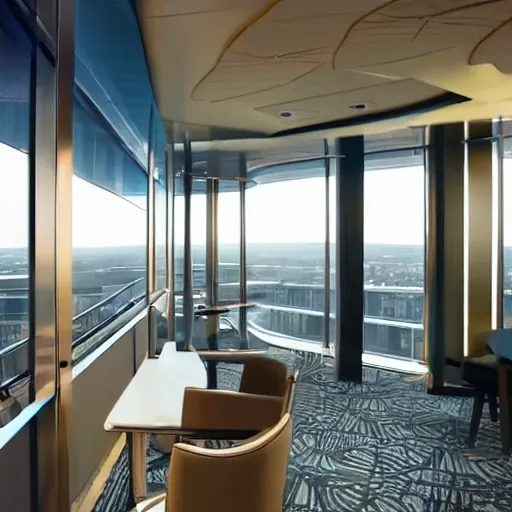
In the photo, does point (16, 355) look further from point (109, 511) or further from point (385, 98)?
point (385, 98)

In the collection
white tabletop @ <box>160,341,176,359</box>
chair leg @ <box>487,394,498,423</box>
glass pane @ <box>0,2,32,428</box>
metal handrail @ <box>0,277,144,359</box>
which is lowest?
chair leg @ <box>487,394,498,423</box>

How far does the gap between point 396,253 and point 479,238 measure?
3.20 feet

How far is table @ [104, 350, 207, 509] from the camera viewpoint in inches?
77.1

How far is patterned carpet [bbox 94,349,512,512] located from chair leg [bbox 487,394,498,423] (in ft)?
0.24

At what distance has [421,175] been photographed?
209 inches

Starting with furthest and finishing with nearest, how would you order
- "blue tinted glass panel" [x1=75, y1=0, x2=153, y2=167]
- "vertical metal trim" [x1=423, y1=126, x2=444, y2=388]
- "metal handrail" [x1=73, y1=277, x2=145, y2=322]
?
"vertical metal trim" [x1=423, y1=126, x2=444, y2=388] < "metal handrail" [x1=73, y1=277, x2=145, y2=322] < "blue tinted glass panel" [x1=75, y1=0, x2=153, y2=167]

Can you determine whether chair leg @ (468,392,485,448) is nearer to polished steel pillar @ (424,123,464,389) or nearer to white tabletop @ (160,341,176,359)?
polished steel pillar @ (424,123,464,389)

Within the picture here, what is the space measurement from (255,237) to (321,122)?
6.50ft

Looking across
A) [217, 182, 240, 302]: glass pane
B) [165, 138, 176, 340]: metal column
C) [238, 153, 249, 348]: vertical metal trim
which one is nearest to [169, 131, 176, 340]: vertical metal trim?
[165, 138, 176, 340]: metal column

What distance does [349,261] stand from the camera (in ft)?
17.7

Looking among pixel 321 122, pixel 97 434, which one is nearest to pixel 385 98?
pixel 321 122

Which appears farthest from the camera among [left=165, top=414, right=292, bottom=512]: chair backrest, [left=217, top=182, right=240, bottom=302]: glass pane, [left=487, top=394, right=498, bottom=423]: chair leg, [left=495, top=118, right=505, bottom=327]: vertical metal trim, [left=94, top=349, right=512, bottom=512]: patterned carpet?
[left=217, top=182, right=240, bottom=302]: glass pane

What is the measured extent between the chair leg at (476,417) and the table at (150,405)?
2.28 metres

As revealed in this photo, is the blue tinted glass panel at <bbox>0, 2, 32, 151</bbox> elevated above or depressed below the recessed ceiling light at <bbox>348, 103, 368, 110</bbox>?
below
